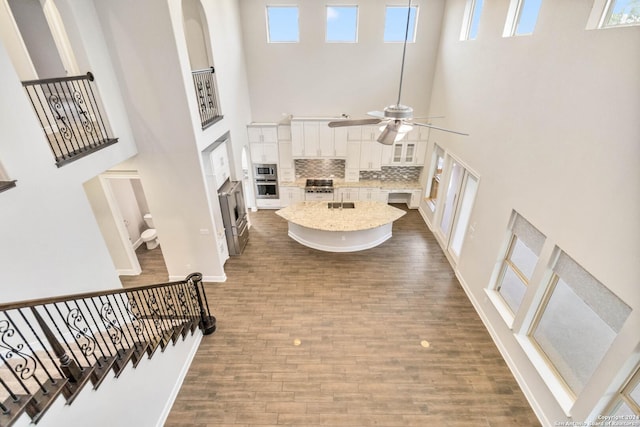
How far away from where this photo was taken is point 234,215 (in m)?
7.22

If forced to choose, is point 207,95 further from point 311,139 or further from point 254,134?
point 311,139

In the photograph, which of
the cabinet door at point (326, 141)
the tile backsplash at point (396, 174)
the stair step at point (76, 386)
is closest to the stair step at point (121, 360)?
the stair step at point (76, 386)

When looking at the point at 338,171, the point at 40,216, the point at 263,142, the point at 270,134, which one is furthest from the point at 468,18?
the point at 40,216

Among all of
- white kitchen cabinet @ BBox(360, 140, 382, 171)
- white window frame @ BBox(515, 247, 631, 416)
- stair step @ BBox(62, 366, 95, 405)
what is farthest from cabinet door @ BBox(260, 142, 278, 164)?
white window frame @ BBox(515, 247, 631, 416)

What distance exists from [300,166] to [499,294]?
6.59 meters

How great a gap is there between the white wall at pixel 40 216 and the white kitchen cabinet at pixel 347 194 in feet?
21.1

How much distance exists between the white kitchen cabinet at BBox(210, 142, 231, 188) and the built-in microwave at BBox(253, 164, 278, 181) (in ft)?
7.03

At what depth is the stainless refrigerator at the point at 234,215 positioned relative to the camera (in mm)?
6859

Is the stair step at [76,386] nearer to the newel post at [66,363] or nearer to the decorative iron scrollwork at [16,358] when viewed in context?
the newel post at [66,363]

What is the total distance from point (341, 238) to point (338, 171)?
311 centimetres

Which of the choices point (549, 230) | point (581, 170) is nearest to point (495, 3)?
point (581, 170)

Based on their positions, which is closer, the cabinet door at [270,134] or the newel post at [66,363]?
the newel post at [66,363]

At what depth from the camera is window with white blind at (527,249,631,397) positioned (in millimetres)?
3326

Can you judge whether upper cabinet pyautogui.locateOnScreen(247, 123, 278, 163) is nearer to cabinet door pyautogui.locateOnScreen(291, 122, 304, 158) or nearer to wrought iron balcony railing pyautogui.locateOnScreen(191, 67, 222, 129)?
cabinet door pyautogui.locateOnScreen(291, 122, 304, 158)
